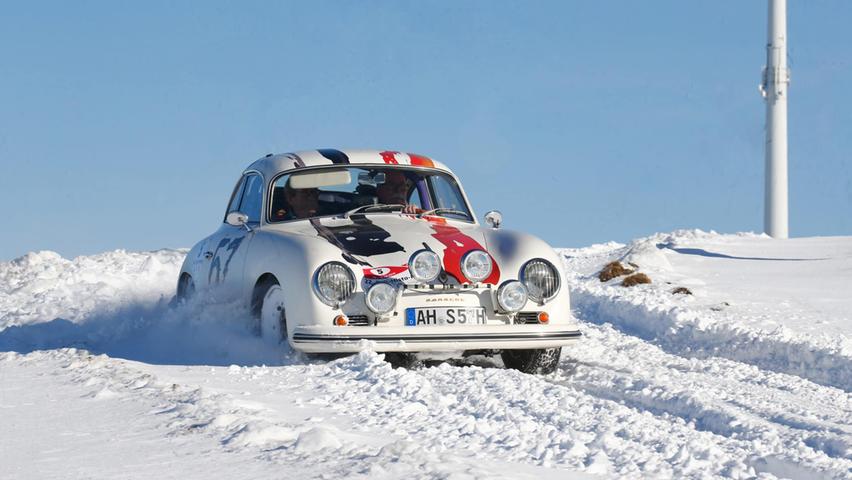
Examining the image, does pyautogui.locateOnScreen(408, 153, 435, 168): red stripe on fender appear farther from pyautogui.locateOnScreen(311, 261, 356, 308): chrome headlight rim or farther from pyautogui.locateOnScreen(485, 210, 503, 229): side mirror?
pyautogui.locateOnScreen(311, 261, 356, 308): chrome headlight rim

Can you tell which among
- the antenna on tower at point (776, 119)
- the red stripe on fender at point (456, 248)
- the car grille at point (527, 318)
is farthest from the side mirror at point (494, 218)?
the antenna on tower at point (776, 119)

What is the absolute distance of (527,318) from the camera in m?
7.59

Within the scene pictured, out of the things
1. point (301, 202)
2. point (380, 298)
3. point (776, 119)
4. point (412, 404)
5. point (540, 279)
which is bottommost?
point (412, 404)

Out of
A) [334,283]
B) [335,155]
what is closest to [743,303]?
[335,155]

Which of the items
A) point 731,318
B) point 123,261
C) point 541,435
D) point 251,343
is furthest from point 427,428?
point 123,261

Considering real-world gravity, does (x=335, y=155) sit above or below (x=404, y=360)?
above

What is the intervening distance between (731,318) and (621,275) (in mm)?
6418

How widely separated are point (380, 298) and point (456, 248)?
76cm

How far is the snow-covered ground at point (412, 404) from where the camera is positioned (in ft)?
14.8

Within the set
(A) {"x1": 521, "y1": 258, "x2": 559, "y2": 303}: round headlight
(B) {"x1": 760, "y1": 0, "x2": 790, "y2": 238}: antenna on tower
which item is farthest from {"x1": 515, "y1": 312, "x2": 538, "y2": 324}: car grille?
(B) {"x1": 760, "y1": 0, "x2": 790, "y2": 238}: antenna on tower

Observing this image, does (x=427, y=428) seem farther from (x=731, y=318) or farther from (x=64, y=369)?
(x=731, y=318)

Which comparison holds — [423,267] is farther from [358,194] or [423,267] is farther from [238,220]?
[238,220]

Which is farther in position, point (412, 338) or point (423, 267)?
point (423, 267)

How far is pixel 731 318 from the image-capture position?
11.2 meters
